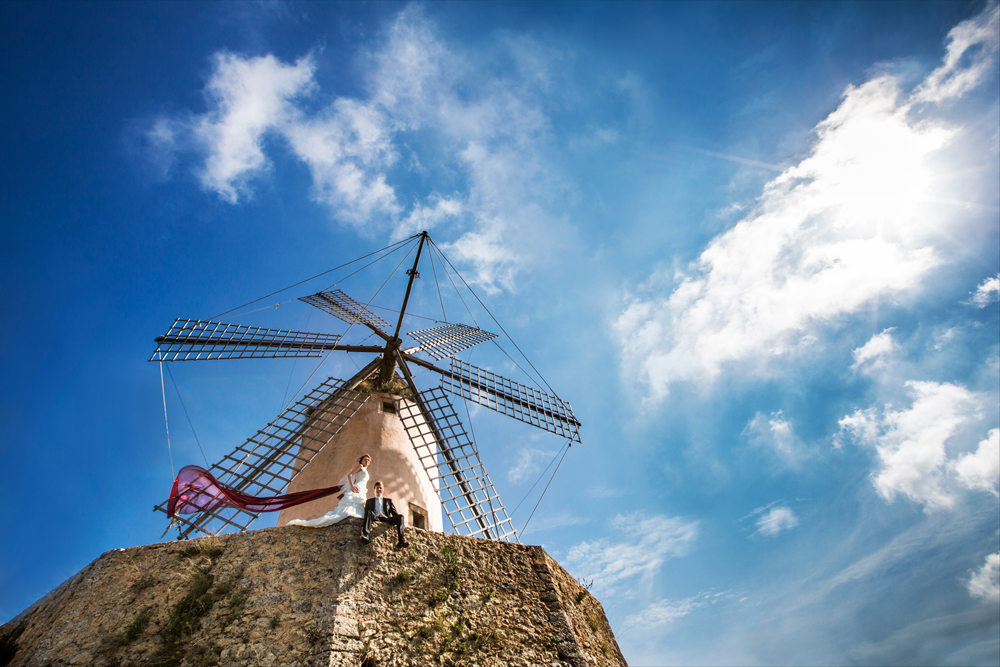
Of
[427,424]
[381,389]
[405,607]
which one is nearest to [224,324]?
[381,389]

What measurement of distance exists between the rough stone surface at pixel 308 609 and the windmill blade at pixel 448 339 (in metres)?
5.83

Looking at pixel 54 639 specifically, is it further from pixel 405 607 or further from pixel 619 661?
pixel 619 661

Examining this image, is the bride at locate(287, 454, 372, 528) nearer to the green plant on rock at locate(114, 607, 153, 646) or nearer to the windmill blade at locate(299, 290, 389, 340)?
the green plant on rock at locate(114, 607, 153, 646)

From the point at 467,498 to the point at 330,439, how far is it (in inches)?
103

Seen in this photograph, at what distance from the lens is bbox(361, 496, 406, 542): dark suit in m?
5.05

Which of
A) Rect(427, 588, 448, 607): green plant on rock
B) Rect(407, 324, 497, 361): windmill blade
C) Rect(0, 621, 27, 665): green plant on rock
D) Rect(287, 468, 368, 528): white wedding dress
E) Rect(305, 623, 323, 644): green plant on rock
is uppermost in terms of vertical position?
Rect(407, 324, 497, 361): windmill blade

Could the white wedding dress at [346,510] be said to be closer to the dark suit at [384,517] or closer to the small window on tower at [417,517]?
the dark suit at [384,517]

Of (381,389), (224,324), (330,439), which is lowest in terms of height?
(330,439)

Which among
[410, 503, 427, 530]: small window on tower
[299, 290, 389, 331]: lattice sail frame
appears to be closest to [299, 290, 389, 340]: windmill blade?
[299, 290, 389, 331]: lattice sail frame

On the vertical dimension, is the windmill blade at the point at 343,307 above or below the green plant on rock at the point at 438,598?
above

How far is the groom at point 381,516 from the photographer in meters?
5.05

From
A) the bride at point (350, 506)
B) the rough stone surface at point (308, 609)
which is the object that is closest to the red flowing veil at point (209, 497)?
the bride at point (350, 506)

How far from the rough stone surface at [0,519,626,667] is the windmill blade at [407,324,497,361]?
583 cm

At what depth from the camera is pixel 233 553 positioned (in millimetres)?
4895
